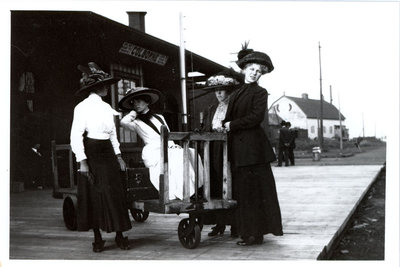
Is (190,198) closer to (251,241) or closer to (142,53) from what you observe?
(251,241)

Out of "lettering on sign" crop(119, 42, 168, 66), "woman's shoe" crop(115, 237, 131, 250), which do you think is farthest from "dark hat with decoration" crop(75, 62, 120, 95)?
"lettering on sign" crop(119, 42, 168, 66)

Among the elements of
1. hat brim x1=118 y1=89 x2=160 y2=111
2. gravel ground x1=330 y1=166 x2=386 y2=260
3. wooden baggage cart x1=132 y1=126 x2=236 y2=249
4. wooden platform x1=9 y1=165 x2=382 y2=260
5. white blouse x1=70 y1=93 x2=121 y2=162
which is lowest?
gravel ground x1=330 y1=166 x2=386 y2=260

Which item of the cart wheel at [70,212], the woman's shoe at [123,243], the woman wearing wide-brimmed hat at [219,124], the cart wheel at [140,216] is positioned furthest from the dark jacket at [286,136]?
the woman's shoe at [123,243]

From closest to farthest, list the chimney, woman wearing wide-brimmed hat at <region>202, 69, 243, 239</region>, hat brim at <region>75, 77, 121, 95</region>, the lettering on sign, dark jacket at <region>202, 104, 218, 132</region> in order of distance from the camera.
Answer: hat brim at <region>75, 77, 121, 95</region>, woman wearing wide-brimmed hat at <region>202, 69, 243, 239</region>, dark jacket at <region>202, 104, 218, 132</region>, the chimney, the lettering on sign

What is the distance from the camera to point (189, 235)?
11.9ft

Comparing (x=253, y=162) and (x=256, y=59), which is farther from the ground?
Result: (x=256, y=59)

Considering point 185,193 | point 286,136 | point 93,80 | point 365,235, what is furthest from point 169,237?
point 286,136

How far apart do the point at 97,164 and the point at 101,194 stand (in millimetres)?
213

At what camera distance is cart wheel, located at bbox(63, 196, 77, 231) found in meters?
4.39

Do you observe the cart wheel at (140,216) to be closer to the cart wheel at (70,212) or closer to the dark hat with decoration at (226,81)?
the cart wheel at (70,212)

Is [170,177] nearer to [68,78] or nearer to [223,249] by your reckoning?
[223,249]

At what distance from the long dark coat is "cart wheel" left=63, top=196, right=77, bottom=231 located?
1.52m

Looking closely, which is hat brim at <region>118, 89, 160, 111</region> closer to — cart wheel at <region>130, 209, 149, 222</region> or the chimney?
cart wheel at <region>130, 209, 149, 222</region>
